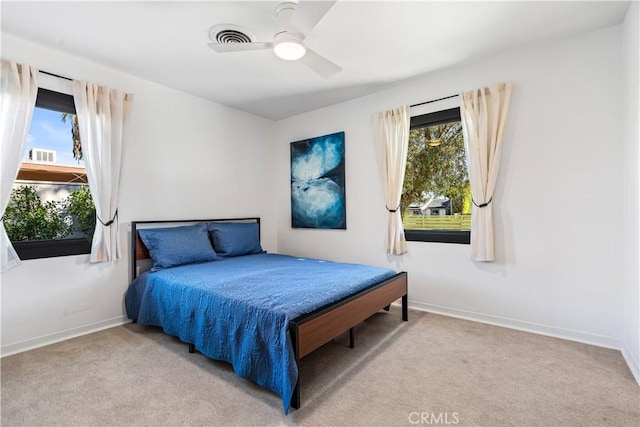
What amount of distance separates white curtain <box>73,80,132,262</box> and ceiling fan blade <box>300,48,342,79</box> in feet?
6.57

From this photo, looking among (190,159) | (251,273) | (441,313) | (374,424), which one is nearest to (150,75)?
(190,159)

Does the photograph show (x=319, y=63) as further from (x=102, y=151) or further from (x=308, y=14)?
(x=102, y=151)

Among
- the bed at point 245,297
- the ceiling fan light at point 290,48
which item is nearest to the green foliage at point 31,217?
the bed at point 245,297

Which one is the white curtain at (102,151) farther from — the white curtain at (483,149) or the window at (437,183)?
the white curtain at (483,149)

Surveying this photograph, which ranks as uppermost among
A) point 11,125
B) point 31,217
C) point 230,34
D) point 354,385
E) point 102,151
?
point 230,34

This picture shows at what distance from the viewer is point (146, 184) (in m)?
3.28

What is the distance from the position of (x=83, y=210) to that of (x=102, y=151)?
60cm

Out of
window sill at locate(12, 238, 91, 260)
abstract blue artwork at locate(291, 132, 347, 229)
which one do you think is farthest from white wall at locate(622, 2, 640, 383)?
window sill at locate(12, 238, 91, 260)

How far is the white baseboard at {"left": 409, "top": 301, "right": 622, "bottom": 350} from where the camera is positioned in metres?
2.46

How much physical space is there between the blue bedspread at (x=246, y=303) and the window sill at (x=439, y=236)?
2.51ft

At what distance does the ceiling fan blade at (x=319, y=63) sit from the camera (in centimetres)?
222

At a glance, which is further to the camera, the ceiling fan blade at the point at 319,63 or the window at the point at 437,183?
the window at the point at 437,183

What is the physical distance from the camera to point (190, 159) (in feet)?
12.1

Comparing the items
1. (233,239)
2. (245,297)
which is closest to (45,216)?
(233,239)
